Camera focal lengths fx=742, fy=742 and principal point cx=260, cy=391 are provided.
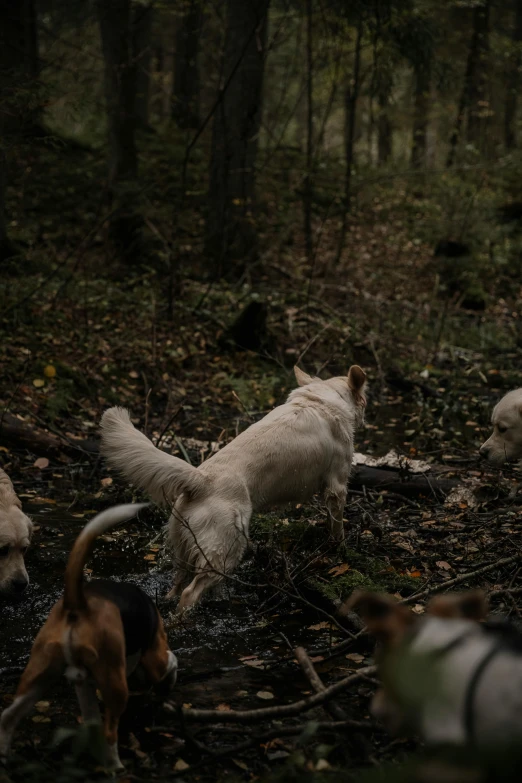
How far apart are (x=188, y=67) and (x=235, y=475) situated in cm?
964

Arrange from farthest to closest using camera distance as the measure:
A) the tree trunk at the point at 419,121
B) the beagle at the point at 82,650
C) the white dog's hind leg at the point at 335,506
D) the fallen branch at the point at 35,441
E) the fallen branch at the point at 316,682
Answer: the tree trunk at the point at 419,121 → the fallen branch at the point at 35,441 → the white dog's hind leg at the point at 335,506 → the fallen branch at the point at 316,682 → the beagle at the point at 82,650

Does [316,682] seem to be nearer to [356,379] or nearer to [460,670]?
[460,670]

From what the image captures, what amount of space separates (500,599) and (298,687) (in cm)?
154

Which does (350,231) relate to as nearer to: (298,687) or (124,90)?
(124,90)

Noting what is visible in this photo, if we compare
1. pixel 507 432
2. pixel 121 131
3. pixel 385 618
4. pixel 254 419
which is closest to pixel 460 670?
pixel 385 618

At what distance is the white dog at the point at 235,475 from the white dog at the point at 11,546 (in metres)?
0.78

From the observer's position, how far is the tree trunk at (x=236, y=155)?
14.9 metres

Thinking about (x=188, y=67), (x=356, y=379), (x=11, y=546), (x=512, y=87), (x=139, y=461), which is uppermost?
(x=512, y=87)

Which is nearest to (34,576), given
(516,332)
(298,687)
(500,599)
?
(298,687)

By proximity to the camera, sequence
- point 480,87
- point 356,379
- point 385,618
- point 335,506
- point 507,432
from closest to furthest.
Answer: point 385,618 < point 335,506 < point 356,379 < point 507,432 < point 480,87

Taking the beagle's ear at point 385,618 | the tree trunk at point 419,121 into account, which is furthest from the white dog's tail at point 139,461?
the tree trunk at point 419,121

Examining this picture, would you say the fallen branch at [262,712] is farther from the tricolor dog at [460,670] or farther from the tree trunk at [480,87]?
the tree trunk at [480,87]

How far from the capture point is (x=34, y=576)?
5973mm

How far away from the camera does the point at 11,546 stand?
16.8ft
